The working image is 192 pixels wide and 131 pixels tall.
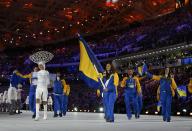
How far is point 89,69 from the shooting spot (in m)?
14.1

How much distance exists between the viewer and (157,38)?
118ft

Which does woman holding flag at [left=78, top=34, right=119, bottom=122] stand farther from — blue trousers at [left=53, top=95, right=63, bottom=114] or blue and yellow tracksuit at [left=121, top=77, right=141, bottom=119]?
blue trousers at [left=53, top=95, right=63, bottom=114]

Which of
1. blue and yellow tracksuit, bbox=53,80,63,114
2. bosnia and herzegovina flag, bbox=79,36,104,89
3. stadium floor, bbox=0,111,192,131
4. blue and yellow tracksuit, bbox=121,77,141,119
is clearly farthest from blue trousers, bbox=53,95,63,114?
stadium floor, bbox=0,111,192,131

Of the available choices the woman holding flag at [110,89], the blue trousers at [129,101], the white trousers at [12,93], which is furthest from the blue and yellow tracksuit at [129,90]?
the white trousers at [12,93]

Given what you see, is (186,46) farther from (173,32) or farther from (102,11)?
(102,11)

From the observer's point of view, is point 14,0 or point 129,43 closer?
point 129,43

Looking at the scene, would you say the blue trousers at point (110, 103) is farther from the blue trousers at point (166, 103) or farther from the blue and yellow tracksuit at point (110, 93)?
the blue trousers at point (166, 103)

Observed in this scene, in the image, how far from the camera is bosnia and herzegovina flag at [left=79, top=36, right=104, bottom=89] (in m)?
13.8

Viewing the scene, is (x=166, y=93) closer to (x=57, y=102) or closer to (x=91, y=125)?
(x=91, y=125)

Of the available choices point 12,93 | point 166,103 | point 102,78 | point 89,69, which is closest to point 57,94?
point 12,93

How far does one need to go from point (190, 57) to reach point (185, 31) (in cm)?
277

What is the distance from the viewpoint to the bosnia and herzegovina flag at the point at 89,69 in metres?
13.8

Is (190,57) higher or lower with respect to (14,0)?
lower

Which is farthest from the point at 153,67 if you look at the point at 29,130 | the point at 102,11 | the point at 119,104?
the point at 29,130
